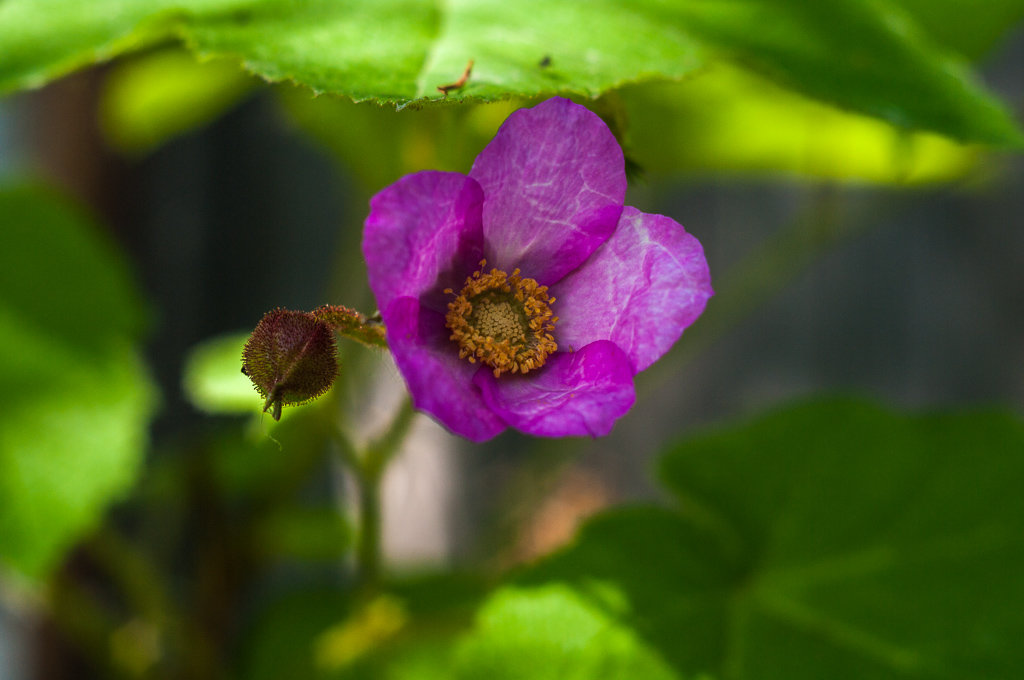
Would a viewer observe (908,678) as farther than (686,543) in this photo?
No

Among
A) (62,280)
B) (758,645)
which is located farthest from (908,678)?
(62,280)

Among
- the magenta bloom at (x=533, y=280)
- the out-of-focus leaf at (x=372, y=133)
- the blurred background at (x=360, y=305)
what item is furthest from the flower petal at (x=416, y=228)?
the out-of-focus leaf at (x=372, y=133)

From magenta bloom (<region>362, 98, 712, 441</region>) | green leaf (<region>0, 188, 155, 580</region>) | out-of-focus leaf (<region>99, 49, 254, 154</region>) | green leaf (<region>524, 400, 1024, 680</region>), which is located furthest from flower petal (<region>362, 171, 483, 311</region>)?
out-of-focus leaf (<region>99, 49, 254, 154</region>)

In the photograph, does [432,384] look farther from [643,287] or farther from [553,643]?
[553,643]

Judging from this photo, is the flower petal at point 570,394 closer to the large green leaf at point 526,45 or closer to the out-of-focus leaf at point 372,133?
the large green leaf at point 526,45

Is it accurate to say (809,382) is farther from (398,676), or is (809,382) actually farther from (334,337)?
(334,337)

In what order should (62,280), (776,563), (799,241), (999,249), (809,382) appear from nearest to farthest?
1. (776,563)
2. (62,280)
3. (799,241)
4. (999,249)
5. (809,382)

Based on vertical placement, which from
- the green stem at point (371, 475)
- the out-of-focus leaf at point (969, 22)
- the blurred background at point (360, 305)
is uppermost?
the out-of-focus leaf at point (969, 22)

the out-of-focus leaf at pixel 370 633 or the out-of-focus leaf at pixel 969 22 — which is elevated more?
the out-of-focus leaf at pixel 969 22
